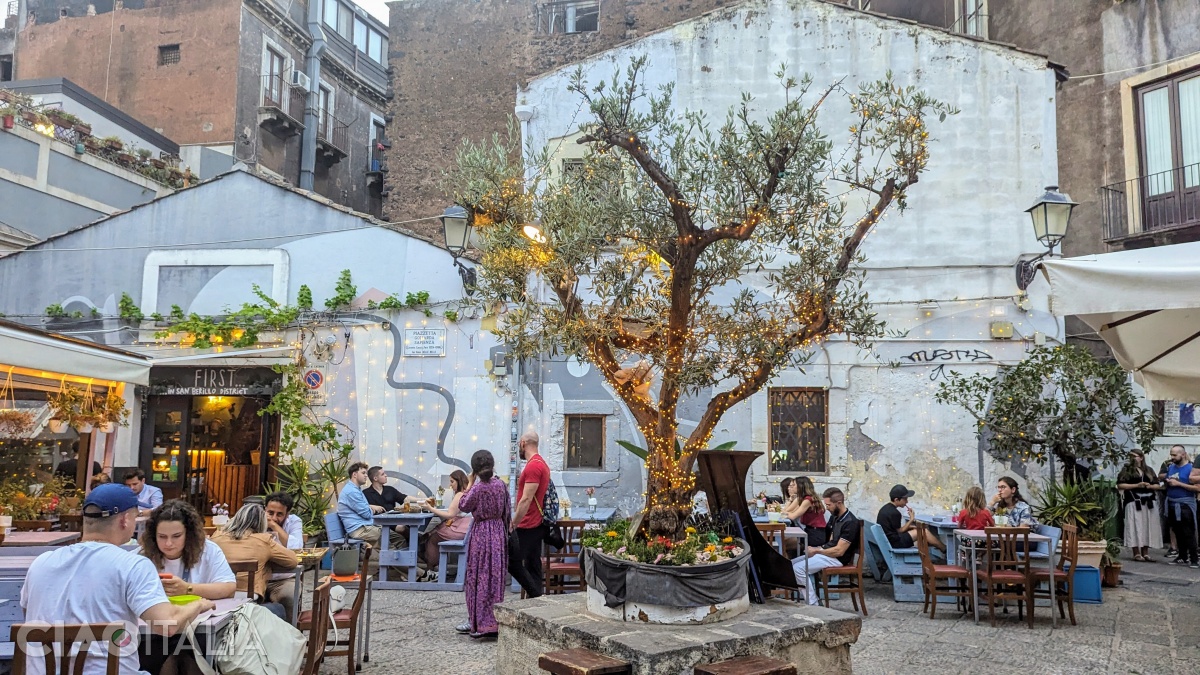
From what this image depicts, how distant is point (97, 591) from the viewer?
3826mm

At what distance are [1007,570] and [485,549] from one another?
16.2 feet

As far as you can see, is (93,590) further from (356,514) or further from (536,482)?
(356,514)

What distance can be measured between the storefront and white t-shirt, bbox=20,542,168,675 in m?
9.58

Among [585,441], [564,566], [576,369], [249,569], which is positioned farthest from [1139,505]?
[249,569]

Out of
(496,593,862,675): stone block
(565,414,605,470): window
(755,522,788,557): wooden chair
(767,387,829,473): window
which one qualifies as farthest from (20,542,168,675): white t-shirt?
(767,387,829,473): window

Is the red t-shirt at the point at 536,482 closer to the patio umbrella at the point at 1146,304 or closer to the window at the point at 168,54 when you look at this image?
the patio umbrella at the point at 1146,304

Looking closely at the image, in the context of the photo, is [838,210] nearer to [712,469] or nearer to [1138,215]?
[712,469]

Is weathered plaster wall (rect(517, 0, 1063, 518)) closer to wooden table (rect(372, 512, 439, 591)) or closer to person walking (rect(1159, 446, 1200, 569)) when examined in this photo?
person walking (rect(1159, 446, 1200, 569))

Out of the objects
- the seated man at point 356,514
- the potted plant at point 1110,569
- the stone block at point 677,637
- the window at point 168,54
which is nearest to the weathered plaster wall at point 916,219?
the potted plant at point 1110,569

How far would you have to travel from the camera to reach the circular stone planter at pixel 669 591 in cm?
559

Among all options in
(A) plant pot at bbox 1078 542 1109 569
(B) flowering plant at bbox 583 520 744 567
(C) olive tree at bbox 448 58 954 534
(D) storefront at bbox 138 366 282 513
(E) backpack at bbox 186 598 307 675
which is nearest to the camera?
(E) backpack at bbox 186 598 307 675

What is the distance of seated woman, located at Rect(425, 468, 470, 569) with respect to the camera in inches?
403

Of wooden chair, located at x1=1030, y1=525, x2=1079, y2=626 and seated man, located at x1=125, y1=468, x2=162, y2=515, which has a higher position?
seated man, located at x1=125, y1=468, x2=162, y2=515

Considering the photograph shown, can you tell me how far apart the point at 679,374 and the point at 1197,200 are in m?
11.5
